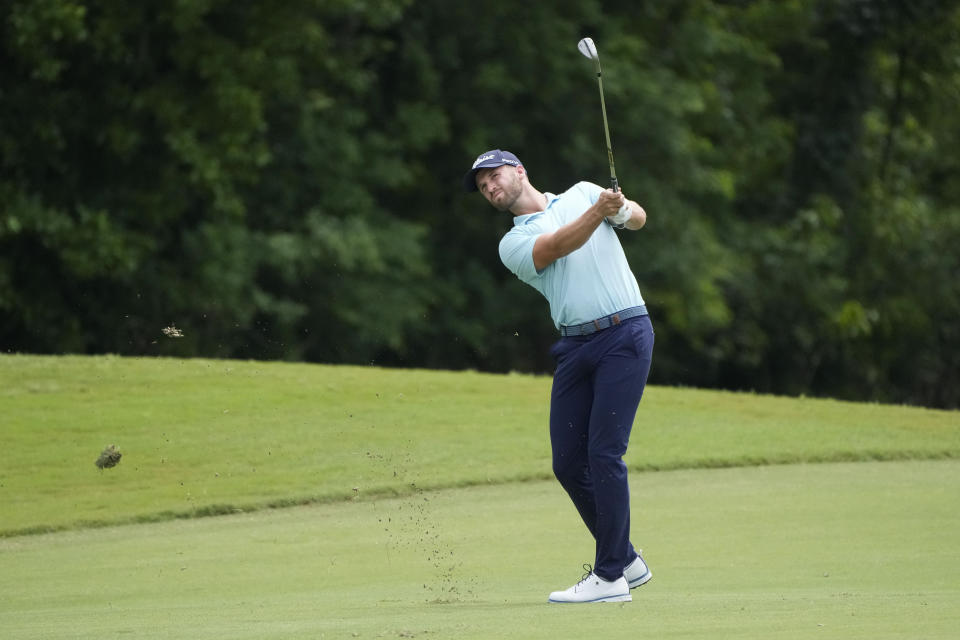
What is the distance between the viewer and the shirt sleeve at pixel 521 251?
630cm

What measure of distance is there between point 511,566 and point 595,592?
1.68 metres

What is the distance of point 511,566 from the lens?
26.0 feet

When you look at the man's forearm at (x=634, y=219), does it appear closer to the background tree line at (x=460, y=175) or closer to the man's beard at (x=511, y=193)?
the man's beard at (x=511, y=193)

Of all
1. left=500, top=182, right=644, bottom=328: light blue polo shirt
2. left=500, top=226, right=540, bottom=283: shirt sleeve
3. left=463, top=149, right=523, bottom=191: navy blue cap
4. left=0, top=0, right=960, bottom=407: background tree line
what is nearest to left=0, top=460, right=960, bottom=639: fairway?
left=500, top=182, right=644, bottom=328: light blue polo shirt

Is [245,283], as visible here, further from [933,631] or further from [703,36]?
[933,631]

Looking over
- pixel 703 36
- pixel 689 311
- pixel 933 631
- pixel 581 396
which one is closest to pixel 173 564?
pixel 581 396

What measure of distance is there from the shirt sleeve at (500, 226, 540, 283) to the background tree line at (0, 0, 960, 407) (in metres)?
17.4

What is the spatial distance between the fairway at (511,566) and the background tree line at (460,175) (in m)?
13.3

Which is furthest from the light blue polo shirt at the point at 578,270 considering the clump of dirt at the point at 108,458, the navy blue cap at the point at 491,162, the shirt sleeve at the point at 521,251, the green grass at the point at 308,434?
the green grass at the point at 308,434

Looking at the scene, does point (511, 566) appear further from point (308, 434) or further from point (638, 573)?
point (308, 434)

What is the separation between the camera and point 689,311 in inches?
1181

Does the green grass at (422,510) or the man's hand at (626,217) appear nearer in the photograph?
the green grass at (422,510)

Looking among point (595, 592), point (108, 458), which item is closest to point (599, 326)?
point (595, 592)

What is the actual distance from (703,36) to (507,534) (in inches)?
950
